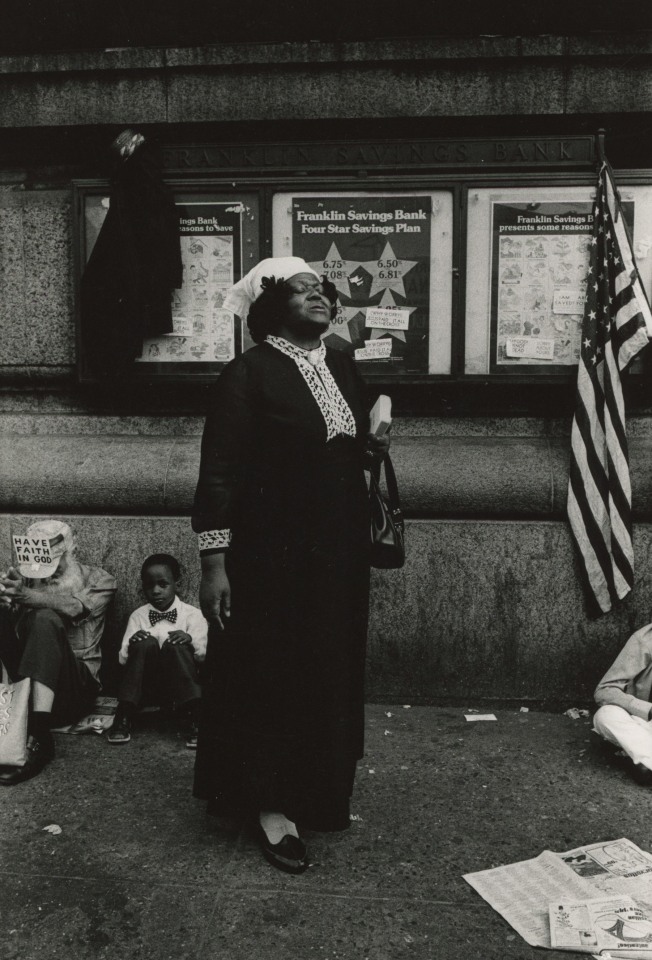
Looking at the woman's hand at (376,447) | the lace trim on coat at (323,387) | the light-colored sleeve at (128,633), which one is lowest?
the light-colored sleeve at (128,633)

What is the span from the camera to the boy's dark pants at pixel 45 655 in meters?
4.00

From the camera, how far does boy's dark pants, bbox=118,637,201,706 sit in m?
4.27

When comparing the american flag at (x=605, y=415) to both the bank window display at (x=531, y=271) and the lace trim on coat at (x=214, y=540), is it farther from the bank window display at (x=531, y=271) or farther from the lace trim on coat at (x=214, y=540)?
the lace trim on coat at (x=214, y=540)

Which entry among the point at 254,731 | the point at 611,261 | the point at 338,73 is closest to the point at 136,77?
the point at 338,73

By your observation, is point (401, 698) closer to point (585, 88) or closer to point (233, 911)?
point (233, 911)

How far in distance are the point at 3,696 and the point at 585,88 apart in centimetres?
408

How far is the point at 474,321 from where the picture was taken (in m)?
4.82

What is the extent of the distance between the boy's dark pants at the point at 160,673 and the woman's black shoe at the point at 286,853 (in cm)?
118

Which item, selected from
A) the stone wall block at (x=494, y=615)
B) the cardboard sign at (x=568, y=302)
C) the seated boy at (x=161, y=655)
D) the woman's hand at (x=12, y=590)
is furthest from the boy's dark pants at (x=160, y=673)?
the cardboard sign at (x=568, y=302)

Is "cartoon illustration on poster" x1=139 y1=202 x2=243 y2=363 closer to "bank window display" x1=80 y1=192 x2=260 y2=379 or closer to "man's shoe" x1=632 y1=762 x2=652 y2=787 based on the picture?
"bank window display" x1=80 y1=192 x2=260 y2=379

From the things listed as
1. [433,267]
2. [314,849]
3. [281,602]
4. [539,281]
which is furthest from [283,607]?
[539,281]

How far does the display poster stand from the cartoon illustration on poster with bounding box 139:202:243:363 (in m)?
0.37

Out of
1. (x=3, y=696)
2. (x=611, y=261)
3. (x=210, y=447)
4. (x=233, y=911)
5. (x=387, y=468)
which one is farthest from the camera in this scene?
(x=611, y=261)

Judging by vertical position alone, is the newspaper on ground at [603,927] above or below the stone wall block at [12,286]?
below
